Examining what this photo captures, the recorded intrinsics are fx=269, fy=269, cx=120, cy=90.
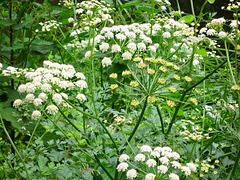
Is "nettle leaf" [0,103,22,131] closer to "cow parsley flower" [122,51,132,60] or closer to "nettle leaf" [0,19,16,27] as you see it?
"nettle leaf" [0,19,16,27]

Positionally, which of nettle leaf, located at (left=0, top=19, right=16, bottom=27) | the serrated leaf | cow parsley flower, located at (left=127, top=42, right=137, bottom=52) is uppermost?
nettle leaf, located at (left=0, top=19, right=16, bottom=27)

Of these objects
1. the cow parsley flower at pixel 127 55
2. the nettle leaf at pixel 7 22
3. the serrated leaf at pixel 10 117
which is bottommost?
the serrated leaf at pixel 10 117

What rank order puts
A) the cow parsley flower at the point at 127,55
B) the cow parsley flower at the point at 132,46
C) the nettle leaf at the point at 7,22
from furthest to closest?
the nettle leaf at the point at 7,22, the cow parsley flower at the point at 132,46, the cow parsley flower at the point at 127,55

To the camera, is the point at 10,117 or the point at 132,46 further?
the point at 10,117

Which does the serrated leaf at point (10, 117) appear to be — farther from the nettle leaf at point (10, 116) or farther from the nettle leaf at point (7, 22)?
the nettle leaf at point (7, 22)

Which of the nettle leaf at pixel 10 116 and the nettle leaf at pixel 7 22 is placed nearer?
the nettle leaf at pixel 10 116

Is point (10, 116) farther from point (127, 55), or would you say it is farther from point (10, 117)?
point (127, 55)

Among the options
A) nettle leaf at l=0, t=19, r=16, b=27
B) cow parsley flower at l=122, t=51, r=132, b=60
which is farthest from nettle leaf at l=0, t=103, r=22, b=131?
cow parsley flower at l=122, t=51, r=132, b=60

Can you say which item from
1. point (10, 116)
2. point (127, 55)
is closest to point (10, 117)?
point (10, 116)

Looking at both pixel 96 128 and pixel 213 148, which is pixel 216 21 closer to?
pixel 213 148

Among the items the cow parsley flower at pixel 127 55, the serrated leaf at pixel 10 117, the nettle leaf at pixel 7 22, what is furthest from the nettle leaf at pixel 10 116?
the cow parsley flower at pixel 127 55

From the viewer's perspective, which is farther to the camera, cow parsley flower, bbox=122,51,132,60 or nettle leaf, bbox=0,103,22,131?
nettle leaf, bbox=0,103,22,131

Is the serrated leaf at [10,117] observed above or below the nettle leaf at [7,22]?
below

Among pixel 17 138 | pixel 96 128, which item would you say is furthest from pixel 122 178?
pixel 17 138
